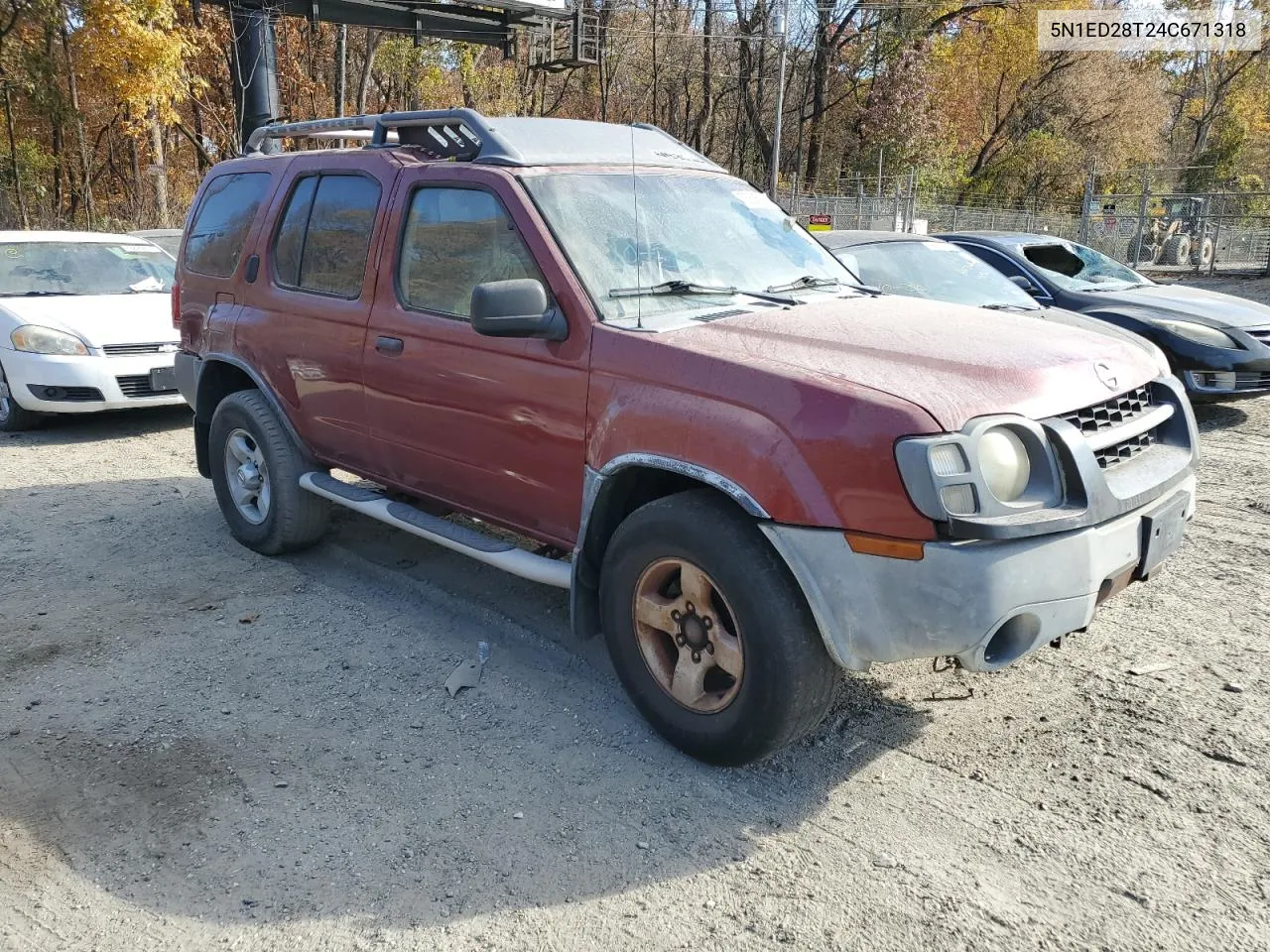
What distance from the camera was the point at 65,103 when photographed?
25.0 m

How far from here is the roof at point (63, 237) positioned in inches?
364

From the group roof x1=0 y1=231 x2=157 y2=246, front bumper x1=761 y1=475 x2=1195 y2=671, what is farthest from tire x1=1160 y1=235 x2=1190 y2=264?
front bumper x1=761 y1=475 x2=1195 y2=671

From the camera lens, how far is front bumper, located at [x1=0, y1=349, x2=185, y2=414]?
803cm

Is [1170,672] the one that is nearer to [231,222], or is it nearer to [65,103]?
[231,222]

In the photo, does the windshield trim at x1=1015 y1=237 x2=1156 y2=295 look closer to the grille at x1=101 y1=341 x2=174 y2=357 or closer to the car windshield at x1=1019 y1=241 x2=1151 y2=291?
the car windshield at x1=1019 y1=241 x2=1151 y2=291

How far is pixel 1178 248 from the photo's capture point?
2305 cm

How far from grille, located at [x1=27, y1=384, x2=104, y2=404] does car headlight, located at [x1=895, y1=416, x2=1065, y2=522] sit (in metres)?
7.45

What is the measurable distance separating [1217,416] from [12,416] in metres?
10.2

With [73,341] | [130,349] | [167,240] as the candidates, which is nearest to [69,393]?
[73,341]

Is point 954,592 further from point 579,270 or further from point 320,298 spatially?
point 320,298

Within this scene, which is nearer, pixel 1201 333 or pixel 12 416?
pixel 1201 333

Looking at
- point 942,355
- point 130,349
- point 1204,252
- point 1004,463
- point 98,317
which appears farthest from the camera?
point 1204,252

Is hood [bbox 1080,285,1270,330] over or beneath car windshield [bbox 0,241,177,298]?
beneath

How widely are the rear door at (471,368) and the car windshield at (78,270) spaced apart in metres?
5.68
